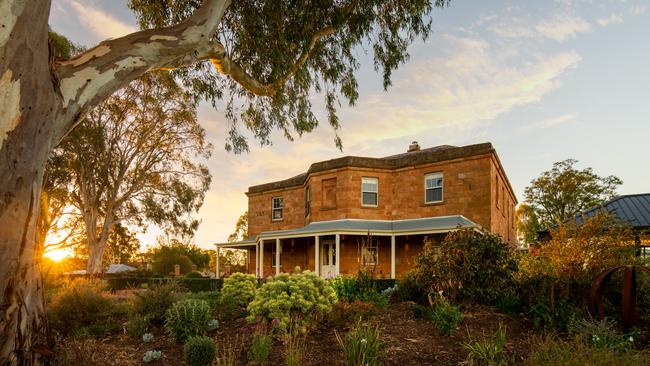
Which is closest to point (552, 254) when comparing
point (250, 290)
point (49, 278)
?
point (250, 290)

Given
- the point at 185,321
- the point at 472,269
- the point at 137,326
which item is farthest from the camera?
the point at 472,269

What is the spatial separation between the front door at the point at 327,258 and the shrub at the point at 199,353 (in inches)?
637

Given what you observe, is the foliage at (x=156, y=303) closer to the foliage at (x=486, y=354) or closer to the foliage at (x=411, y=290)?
the foliage at (x=411, y=290)

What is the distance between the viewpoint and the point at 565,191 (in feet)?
117

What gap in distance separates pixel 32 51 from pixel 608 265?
9.03m

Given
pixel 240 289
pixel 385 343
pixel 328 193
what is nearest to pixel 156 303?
pixel 240 289

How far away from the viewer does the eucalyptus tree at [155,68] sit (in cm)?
412

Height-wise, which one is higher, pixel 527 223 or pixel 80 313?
pixel 527 223

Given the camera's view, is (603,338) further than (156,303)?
No

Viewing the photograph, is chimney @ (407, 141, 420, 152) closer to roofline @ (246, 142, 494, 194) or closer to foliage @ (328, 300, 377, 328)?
roofline @ (246, 142, 494, 194)

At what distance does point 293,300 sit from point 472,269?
139 inches

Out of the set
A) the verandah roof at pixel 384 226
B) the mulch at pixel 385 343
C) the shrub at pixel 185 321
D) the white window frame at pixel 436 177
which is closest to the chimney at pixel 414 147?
the white window frame at pixel 436 177

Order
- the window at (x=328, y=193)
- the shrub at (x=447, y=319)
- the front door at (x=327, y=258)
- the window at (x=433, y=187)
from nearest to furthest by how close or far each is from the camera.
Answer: the shrub at (x=447, y=319) → the window at (x=433, y=187) → the front door at (x=327, y=258) → the window at (x=328, y=193)

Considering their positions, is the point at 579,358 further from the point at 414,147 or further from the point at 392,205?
the point at 414,147
